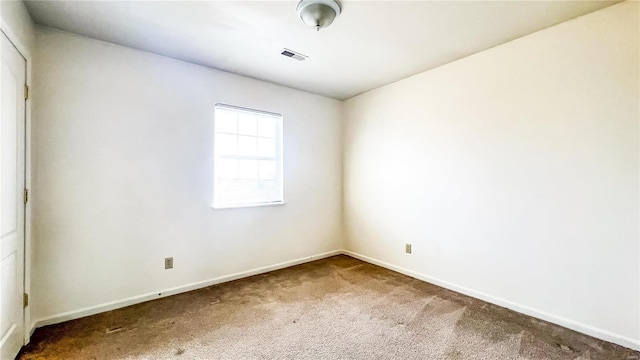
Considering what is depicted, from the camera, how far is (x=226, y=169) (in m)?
3.21

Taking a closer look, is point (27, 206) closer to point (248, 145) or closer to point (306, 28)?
point (248, 145)

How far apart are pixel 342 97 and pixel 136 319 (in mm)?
3586

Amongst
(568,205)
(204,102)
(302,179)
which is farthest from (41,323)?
(568,205)

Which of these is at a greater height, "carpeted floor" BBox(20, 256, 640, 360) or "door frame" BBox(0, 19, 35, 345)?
"door frame" BBox(0, 19, 35, 345)

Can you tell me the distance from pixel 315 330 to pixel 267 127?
2463 mm

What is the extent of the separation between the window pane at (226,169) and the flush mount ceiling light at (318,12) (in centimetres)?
182

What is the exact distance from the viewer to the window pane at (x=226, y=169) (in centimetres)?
316

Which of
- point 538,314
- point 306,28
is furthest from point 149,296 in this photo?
point 538,314

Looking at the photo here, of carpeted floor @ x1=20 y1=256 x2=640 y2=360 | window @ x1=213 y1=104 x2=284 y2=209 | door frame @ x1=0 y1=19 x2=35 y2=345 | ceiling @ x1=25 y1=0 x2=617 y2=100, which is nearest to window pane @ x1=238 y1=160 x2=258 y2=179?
window @ x1=213 y1=104 x2=284 y2=209

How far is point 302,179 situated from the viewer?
384cm

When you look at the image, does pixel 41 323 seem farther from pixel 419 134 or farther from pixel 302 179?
pixel 419 134

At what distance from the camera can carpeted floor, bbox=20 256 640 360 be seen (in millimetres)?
1857

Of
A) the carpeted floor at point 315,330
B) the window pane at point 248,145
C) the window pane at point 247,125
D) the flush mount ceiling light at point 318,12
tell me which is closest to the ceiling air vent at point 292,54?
the flush mount ceiling light at point 318,12

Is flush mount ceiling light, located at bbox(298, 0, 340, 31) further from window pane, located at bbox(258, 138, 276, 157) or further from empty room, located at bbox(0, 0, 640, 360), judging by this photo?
window pane, located at bbox(258, 138, 276, 157)
